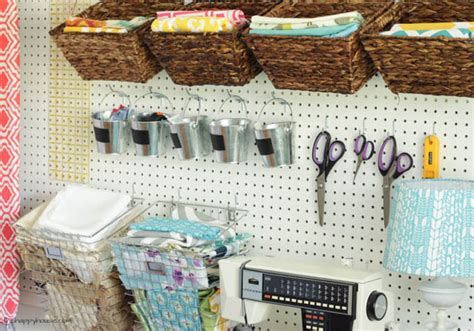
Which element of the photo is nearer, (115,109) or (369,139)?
(369,139)

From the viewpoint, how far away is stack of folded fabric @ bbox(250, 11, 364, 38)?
224cm

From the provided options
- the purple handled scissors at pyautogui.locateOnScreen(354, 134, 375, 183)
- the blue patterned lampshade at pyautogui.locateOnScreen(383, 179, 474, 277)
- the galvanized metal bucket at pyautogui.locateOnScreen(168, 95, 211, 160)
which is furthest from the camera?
the galvanized metal bucket at pyautogui.locateOnScreen(168, 95, 211, 160)

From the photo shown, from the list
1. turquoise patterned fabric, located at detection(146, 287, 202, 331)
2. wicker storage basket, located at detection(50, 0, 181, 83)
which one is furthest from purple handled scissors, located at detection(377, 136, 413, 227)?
wicker storage basket, located at detection(50, 0, 181, 83)

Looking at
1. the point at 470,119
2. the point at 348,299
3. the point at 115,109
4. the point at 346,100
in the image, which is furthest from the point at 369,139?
the point at 115,109

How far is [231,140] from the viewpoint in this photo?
262 cm

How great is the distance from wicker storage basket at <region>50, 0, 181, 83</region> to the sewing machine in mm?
669

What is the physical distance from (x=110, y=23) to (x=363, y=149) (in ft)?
2.78

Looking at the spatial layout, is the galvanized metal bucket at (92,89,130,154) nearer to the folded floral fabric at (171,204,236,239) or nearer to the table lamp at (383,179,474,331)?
the folded floral fabric at (171,204,236,239)

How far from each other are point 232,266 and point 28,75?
123cm

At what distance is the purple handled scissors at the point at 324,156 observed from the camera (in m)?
2.56

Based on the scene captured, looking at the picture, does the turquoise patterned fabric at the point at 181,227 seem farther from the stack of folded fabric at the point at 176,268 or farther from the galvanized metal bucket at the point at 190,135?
the galvanized metal bucket at the point at 190,135

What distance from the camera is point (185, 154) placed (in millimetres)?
2730

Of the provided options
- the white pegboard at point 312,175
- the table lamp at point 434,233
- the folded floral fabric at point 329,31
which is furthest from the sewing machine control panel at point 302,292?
the folded floral fabric at point 329,31

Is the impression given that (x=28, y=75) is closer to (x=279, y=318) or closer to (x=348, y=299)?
(x=279, y=318)
